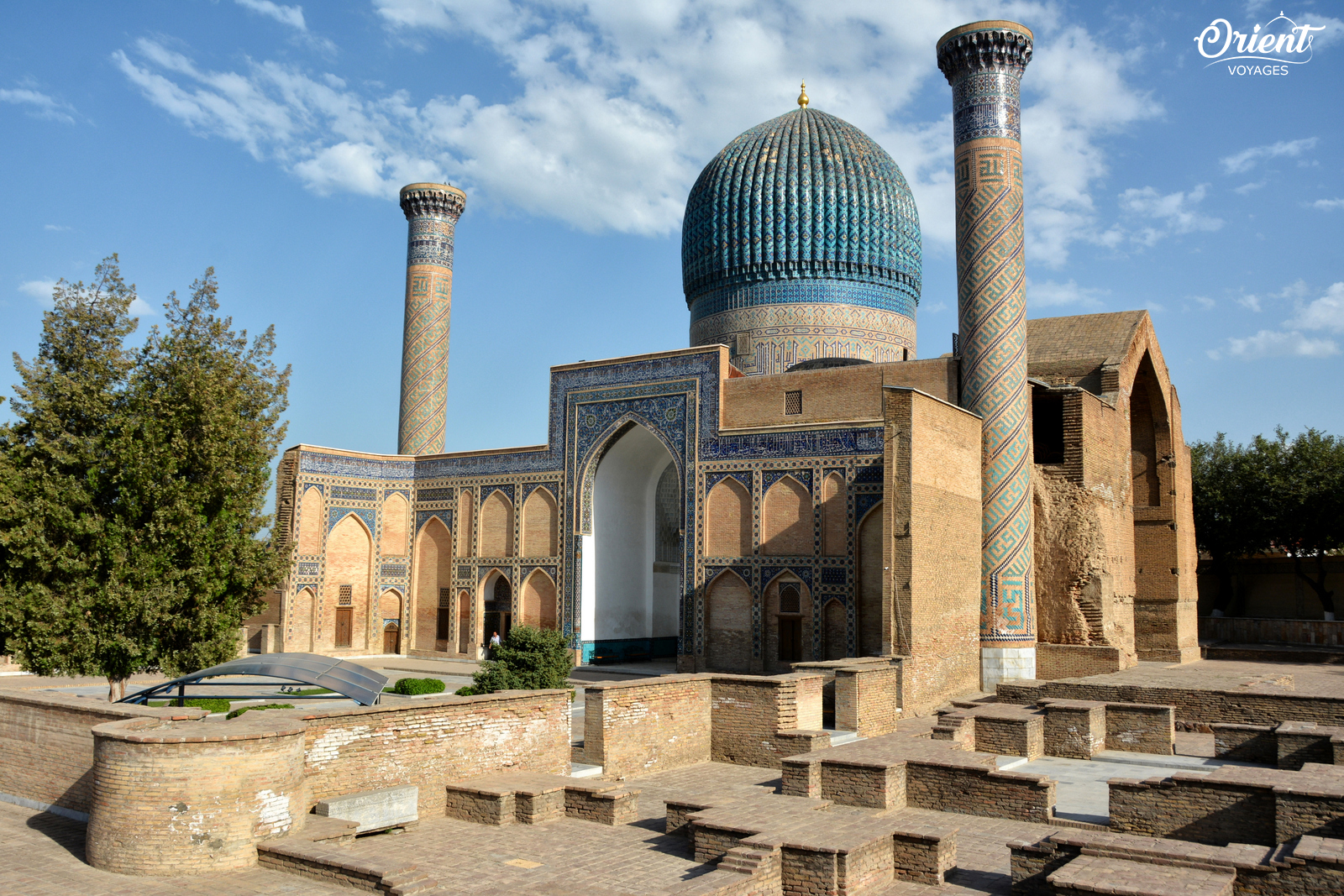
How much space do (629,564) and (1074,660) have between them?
318 inches

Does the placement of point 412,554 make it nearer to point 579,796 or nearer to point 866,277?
point 866,277

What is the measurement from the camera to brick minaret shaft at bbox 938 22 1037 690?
14961mm

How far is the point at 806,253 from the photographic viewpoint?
2203 cm

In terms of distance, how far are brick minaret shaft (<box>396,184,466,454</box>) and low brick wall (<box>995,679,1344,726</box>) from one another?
47.1ft

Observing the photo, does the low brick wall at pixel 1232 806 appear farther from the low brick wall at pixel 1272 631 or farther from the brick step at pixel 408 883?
the low brick wall at pixel 1272 631

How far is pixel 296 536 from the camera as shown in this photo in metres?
19.3

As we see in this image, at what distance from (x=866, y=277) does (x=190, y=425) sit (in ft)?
49.4

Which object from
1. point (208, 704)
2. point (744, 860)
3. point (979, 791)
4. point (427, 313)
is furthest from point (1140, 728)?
point (427, 313)

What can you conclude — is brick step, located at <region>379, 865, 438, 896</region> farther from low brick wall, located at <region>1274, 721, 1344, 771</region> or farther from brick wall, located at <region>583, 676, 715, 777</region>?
low brick wall, located at <region>1274, 721, 1344, 771</region>

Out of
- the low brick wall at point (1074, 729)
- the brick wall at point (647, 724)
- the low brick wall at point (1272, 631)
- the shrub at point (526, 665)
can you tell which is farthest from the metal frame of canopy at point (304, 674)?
the low brick wall at point (1272, 631)

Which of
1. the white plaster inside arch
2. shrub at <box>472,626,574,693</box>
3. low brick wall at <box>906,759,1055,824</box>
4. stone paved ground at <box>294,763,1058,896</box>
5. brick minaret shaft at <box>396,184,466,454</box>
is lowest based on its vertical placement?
stone paved ground at <box>294,763,1058,896</box>

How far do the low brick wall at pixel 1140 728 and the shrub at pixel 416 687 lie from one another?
833 centimetres

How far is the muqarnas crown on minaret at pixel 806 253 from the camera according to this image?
2202cm

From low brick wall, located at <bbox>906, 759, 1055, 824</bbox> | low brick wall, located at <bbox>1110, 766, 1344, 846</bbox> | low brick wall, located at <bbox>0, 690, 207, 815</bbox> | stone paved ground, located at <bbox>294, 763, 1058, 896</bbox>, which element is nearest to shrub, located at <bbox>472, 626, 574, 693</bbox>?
stone paved ground, located at <bbox>294, 763, 1058, 896</bbox>
